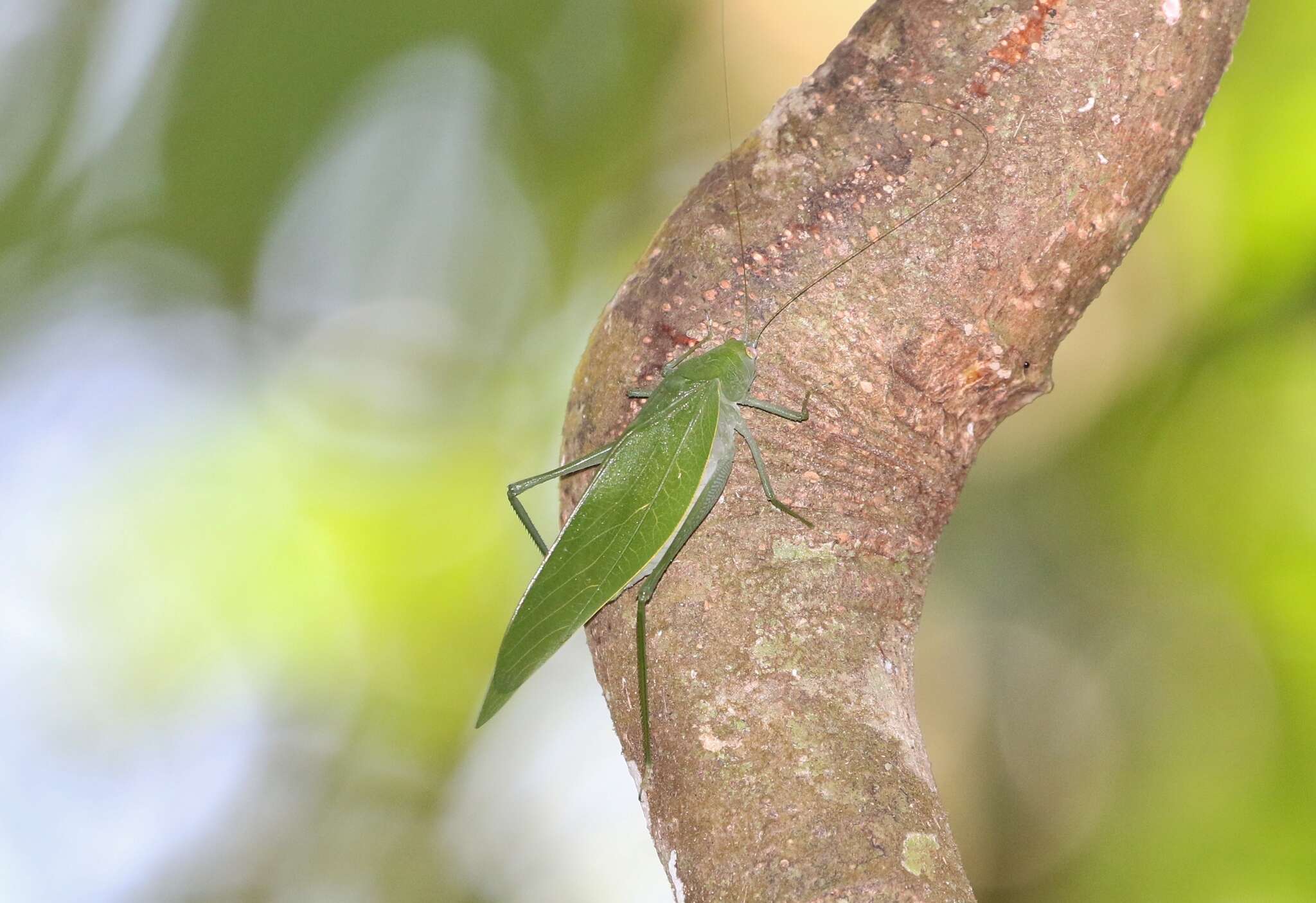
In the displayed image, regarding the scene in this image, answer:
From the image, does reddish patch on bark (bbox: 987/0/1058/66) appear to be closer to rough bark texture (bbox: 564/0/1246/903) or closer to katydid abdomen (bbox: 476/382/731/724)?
rough bark texture (bbox: 564/0/1246/903)

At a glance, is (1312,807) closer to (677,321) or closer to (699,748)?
(699,748)

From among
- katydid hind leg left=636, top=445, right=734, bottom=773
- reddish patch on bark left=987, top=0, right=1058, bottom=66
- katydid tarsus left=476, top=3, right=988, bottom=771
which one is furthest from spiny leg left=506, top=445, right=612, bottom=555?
reddish patch on bark left=987, top=0, right=1058, bottom=66

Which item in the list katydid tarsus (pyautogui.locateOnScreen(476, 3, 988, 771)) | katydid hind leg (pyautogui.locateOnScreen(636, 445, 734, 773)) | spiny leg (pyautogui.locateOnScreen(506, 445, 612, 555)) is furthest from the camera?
spiny leg (pyautogui.locateOnScreen(506, 445, 612, 555))

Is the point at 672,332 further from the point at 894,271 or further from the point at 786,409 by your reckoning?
the point at 894,271

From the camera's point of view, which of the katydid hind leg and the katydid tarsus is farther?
the katydid tarsus

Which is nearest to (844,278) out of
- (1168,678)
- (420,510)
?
(420,510)
